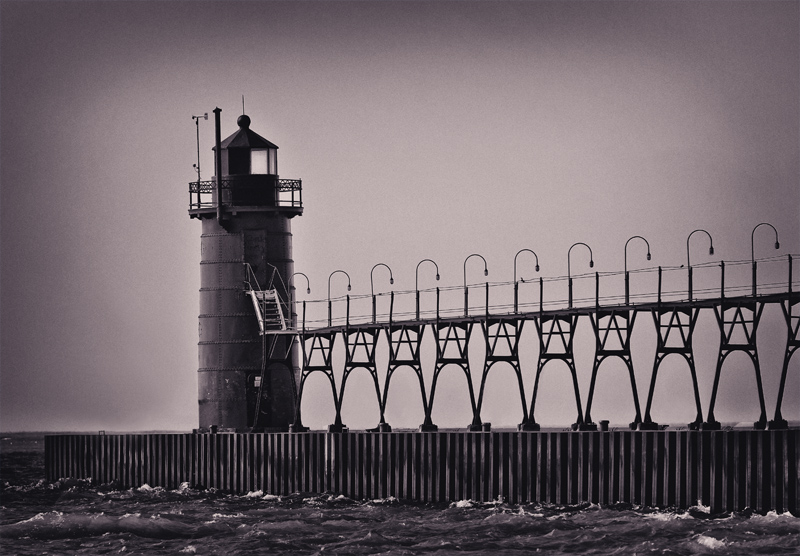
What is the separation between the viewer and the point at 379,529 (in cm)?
5116

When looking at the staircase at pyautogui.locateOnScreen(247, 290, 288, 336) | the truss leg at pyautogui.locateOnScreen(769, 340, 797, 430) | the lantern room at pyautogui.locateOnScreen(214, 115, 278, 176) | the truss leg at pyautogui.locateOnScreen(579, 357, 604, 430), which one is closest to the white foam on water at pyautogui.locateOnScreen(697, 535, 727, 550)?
the truss leg at pyautogui.locateOnScreen(769, 340, 797, 430)

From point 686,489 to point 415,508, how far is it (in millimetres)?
10278

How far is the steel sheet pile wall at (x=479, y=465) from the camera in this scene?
48.6 metres

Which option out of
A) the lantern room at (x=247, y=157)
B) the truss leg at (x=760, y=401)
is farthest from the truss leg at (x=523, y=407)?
the lantern room at (x=247, y=157)

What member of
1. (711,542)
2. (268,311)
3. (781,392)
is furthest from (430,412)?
(711,542)

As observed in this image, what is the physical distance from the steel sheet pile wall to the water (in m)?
0.54

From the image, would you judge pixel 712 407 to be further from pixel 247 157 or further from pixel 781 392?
pixel 247 157

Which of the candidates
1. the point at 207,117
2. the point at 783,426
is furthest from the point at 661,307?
the point at 207,117

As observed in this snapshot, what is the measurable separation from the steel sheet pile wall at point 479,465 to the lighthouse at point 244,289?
3.24 metres

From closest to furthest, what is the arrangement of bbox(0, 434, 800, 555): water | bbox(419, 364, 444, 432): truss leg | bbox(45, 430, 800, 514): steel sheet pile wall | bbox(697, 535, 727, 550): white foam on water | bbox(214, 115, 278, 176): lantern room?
bbox(697, 535, 727, 550): white foam on water → bbox(0, 434, 800, 555): water → bbox(45, 430, 800, 514): steel sheet pile wall → bbox(419, 364, 444, 432): truss leg → bbox(214, 115, 278, 176): lantern room

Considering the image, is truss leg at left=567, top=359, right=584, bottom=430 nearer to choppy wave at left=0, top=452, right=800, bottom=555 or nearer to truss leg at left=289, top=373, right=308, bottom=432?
choppy wave at left=0, top=452, right=800, bottom=555

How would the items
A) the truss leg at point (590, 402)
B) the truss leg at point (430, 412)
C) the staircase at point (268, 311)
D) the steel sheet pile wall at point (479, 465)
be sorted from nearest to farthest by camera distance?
the steel sheet pile wall at point (479, 465)
the truss leg at point (590, 402)
the truss leg at point (430, 412)
the staircase at point (268, 311)

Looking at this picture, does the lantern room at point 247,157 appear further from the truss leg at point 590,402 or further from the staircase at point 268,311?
the truss leg at point 590,402

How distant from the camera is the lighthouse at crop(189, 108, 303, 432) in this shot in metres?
72.1
